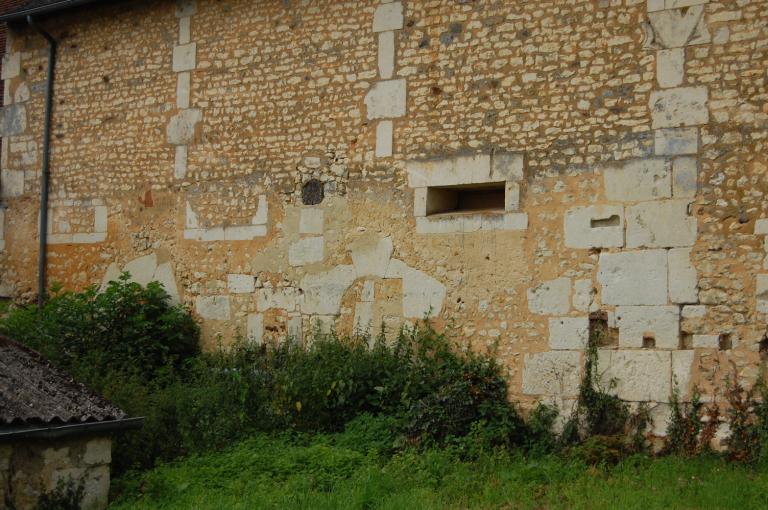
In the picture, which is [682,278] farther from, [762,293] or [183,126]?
[183,126]

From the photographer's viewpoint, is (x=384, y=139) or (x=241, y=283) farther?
(x=241, y=283)

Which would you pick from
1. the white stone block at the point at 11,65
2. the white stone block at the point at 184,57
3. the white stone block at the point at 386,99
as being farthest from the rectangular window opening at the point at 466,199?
the white stone block at the point at 11,65

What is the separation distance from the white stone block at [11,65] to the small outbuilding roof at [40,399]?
531 cm

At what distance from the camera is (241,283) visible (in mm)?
9812

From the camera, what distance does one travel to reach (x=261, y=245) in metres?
Answer: 9.72

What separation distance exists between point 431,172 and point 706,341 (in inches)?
114

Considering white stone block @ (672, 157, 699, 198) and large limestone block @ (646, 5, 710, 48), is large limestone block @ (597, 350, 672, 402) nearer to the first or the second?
white stone block @ (672, 157, 699, 198)

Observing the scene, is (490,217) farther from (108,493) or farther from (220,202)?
(108,493)

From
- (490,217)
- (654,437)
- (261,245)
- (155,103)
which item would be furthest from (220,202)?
(654,437)

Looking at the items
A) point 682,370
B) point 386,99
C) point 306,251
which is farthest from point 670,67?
point 306,251

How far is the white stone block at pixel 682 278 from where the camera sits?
7539mm

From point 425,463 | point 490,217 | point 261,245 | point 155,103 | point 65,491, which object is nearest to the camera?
point 65,491

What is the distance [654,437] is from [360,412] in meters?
2.54

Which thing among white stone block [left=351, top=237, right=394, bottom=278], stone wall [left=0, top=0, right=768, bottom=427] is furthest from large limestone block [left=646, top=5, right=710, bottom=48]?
white stone block [left=351, top=237, right=394, bottom=278]
